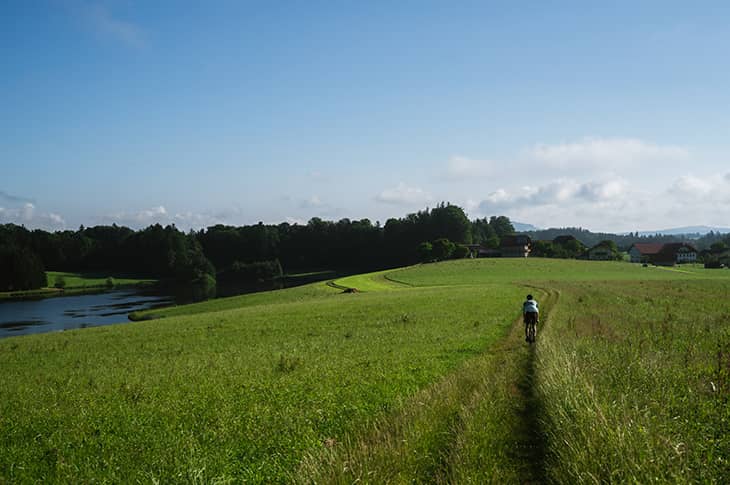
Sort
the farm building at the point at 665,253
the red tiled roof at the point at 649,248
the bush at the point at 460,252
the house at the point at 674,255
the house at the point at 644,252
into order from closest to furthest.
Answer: the bush at the point at 460,252
the house at the point at 674,255
the farm building at the point at 665,253
the house at the point at 644,252
the red tiled roof at the point at 649,248

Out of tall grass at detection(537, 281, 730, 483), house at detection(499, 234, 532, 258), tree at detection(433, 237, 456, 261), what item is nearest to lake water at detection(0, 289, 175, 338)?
tall grass at detection(537, 281, 730, 483)

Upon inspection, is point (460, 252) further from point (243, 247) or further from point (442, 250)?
point (243, 247)

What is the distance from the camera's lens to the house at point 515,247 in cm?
14875

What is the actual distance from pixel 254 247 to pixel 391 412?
6892 inches

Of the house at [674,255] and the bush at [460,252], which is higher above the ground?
the bush at [460,252]

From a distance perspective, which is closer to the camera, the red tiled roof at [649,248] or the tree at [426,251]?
the tree at [426,251]

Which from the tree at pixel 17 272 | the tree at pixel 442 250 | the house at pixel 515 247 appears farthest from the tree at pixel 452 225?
the tree at pixel 17 272

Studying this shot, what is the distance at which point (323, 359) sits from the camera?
59.7 ft

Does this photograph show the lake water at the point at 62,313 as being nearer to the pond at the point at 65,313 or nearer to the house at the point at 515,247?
the pond at the point at 65,313

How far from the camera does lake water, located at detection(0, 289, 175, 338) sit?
55781 millimetres

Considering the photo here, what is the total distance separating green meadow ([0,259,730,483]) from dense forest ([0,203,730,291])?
11699cm

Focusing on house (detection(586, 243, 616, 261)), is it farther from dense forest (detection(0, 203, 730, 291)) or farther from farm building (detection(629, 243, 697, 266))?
farm building (detection(629, 243, 697, 266))

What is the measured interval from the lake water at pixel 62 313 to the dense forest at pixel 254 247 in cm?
4277

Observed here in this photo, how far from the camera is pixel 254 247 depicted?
180 metres
